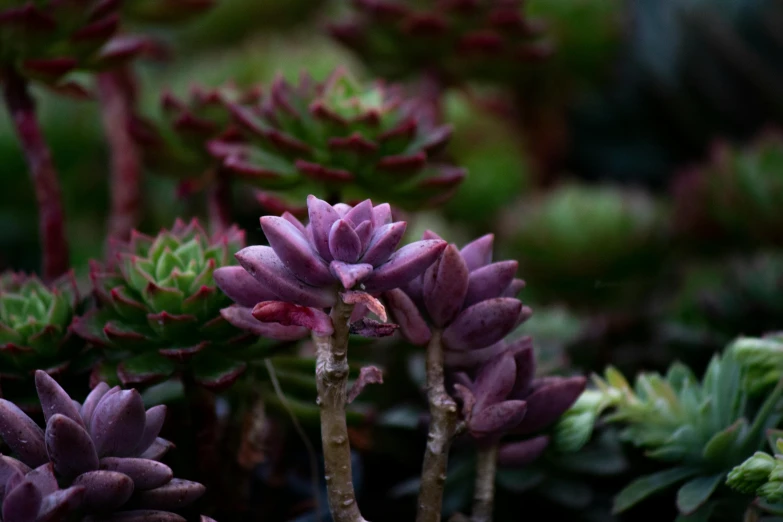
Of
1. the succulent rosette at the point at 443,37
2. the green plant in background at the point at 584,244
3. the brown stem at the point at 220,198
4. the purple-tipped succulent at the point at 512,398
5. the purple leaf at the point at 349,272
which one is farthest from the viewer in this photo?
the green plant in background at the point at 584,244

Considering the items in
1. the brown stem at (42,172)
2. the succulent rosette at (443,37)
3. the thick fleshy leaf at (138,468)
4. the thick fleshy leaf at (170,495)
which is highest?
the succulent rosette at (443,37)

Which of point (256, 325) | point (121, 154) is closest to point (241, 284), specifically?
point (256, 325)

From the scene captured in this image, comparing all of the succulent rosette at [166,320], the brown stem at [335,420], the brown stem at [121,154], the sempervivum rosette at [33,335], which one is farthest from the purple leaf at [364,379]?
the brown stem at [121,154]

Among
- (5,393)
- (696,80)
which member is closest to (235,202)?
(5,393)

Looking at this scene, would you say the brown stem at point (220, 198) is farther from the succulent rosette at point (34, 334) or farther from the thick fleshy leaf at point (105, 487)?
the thick fleshy leaf at point (105, 487)

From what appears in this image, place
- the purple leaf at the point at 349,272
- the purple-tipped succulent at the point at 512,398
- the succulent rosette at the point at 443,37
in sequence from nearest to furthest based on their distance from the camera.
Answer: the purple leaf at the point at 349,272, the purple-tipped succulent at the point at 512,398, the succulent rosette at the point at 443,37

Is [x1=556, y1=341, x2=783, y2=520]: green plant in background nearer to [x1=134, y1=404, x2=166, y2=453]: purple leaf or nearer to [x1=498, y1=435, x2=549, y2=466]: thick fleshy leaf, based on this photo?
[x1=498, y1=435, x2=549, y2=466]: thick fleshy leaf

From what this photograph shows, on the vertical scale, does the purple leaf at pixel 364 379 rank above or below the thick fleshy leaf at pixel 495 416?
above

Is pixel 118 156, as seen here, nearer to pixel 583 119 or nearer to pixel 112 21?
pixel 112 21

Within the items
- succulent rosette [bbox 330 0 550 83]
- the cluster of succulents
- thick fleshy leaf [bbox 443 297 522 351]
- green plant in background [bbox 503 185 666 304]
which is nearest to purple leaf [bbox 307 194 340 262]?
thick fleshy leaf [bbox 443 297 522 351]
